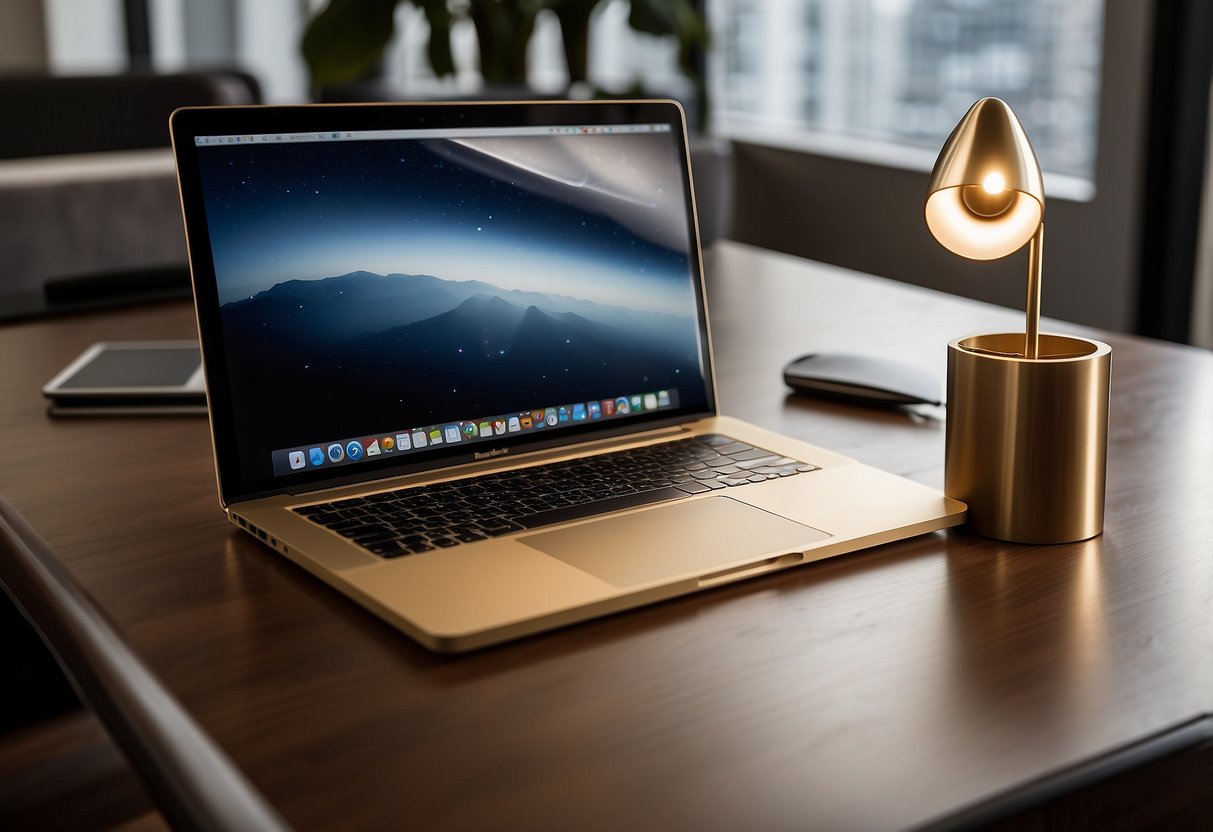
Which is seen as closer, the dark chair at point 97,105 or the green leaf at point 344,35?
the green leaf at point 344,35

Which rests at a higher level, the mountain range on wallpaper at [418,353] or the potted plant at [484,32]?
the potted plant at [484,32]

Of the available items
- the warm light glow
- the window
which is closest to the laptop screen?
the warm light glow

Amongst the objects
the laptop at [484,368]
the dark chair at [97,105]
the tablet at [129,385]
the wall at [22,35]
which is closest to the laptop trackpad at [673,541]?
the laptop at [484,368]

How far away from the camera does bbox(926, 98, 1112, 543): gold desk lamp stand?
68 centimetres

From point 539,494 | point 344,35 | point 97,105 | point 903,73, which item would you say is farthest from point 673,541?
point 97,105

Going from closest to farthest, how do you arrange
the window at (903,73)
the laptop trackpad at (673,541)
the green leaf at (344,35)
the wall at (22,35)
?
the laptop trackpad at (673,541)
the window at (903,73)
the green leaf at (344,35)
the wall at (22,35)

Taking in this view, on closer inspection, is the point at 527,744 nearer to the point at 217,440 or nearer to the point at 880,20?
the point at 217,440

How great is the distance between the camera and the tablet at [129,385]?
1025mm

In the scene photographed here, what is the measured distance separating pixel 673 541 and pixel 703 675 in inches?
5.4

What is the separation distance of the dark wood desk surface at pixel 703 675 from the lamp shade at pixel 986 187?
7.0 inches

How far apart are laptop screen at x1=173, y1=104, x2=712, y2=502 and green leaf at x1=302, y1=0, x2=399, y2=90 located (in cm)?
259

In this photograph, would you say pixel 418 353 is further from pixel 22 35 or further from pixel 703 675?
pixel 22 35

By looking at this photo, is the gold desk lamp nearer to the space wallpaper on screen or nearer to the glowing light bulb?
the glowing light bulb

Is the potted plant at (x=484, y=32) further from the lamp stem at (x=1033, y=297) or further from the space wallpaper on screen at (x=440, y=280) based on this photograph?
the lamp stem at (x=1033, y=297)
